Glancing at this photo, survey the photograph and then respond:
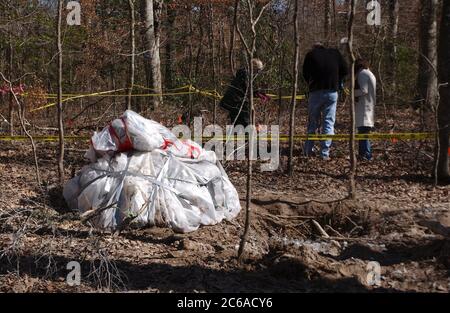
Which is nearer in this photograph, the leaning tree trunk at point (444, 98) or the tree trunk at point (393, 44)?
the leaning tree trunk at point (444, 98)

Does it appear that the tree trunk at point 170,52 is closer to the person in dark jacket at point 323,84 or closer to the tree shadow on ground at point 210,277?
the person in dark jacket at point 323,84

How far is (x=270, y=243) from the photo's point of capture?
6.34 m

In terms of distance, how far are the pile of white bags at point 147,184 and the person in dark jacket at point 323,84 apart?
9.49ft

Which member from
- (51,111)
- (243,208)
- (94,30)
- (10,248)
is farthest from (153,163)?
(94,30)

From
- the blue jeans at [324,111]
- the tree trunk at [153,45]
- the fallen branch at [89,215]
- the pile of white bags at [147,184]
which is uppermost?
the tree trunk at [153,45]

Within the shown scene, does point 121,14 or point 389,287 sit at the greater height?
point 121,14

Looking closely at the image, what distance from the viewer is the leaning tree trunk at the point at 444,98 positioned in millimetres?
Result: 7824

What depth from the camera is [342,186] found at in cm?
829

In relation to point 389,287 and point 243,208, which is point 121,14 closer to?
point 243,208

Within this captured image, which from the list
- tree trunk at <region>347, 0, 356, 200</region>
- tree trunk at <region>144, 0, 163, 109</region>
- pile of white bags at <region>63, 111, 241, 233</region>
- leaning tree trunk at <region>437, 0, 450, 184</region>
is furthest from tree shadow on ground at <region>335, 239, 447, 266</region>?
tree trunk at <region>144, 0, 163, 109</region>

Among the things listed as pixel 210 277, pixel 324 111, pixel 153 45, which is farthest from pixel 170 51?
pixel 210 277

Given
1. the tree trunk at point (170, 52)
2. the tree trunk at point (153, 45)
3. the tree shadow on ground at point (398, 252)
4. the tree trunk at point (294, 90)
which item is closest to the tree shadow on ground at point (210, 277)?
the tree shadow on ground at point (398, 252)

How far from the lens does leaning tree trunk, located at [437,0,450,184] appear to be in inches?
308

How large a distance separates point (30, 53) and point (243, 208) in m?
12.4
